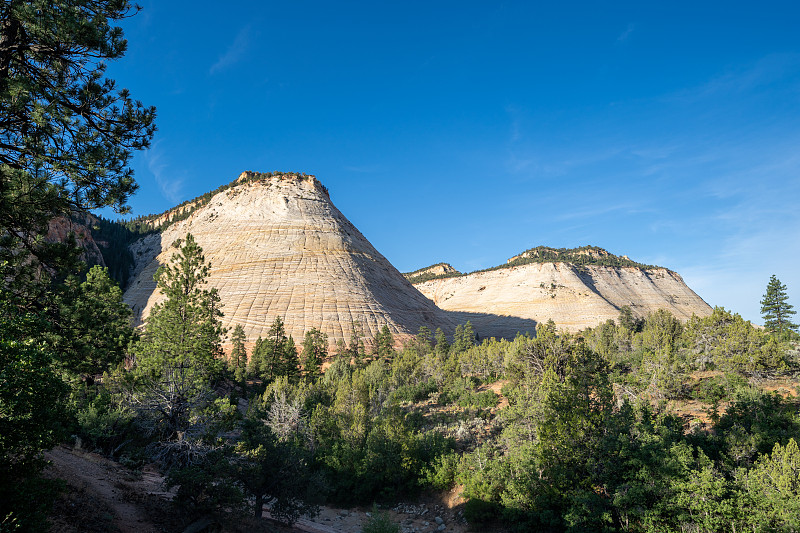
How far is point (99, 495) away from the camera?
1259 centimetres

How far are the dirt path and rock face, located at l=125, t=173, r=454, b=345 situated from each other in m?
41.9

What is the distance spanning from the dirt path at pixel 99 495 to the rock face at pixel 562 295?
3406 inches

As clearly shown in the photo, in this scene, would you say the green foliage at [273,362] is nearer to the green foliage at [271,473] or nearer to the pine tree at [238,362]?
the pine tree at [238,362]

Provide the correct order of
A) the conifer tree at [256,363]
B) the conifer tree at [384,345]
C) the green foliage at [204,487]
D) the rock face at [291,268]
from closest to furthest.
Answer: the green foliage at [204,487] < the conifer tree at [256,363] < the conifer tree at [384,345] < the rock face at [291,268]

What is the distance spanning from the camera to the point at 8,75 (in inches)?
315

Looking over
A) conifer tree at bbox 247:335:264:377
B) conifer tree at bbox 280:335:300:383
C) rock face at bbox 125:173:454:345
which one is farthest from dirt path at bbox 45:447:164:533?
rock face at bbox 125:173:454:345

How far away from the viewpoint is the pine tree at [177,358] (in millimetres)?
14031

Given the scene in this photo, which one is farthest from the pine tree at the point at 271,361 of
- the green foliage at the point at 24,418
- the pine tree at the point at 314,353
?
the green foliage at the point at 24,418

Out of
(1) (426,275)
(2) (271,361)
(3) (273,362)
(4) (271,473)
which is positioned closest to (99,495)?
(4) (271,473)

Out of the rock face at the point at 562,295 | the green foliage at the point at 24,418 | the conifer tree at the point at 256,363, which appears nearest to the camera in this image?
the green foliage at the point at 24,418

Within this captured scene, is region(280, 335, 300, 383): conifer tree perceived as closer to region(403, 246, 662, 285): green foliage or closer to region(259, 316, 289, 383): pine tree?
region(259, 316, 289, 383): pine tree

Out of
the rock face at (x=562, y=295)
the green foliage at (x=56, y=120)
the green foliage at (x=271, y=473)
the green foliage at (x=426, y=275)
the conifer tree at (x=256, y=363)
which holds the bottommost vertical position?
the green foliage at (x=271, y=473)

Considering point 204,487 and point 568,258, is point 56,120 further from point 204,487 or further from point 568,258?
point 568,258

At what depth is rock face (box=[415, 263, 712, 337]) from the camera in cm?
9950
